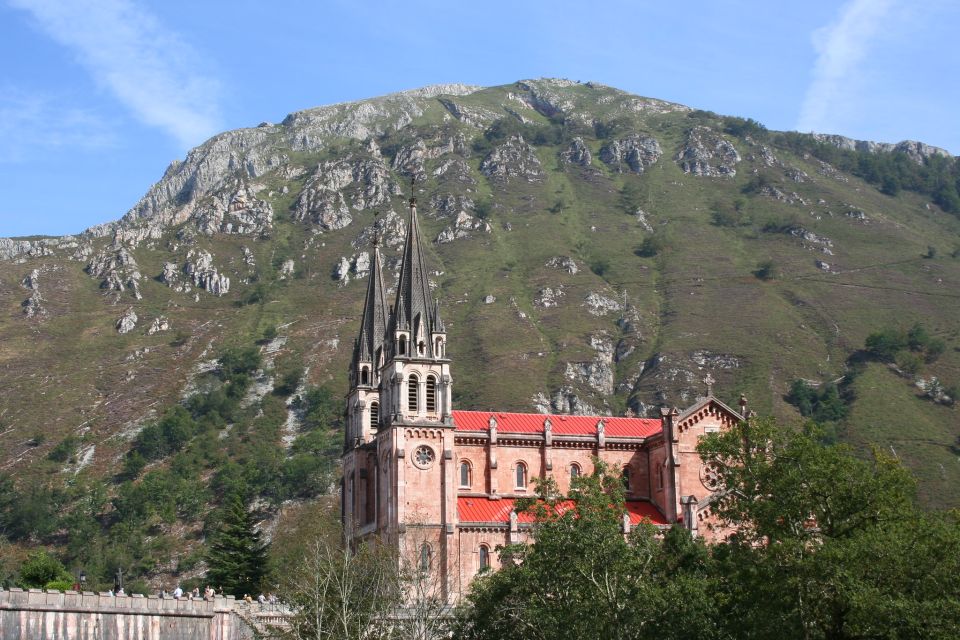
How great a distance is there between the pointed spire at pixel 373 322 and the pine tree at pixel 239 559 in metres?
15.0

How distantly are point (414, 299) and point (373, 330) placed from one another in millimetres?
10986

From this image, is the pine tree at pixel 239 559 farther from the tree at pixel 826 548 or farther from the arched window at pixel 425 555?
the tree at pixel 826 548

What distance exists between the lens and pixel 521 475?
263 feet

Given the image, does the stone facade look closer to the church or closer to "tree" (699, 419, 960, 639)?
the church

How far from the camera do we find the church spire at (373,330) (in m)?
87.6

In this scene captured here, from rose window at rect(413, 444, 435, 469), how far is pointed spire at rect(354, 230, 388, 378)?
44.0 ft

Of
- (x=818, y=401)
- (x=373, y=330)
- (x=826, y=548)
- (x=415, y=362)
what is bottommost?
(x=826, y=548)

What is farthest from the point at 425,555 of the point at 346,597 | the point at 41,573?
the point at 41,573

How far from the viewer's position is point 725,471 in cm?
5428

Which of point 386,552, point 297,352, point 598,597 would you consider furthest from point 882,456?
point 297,352

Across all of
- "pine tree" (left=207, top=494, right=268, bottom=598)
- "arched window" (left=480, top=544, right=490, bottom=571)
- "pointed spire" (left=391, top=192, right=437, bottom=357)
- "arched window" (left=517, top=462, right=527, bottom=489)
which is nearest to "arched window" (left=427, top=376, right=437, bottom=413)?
"pointed spire" (left=391, top=192, right=437, bottom=357)

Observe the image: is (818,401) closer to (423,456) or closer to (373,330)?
(373,330)

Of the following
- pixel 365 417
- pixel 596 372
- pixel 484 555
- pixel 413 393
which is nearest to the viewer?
pixel 484 555

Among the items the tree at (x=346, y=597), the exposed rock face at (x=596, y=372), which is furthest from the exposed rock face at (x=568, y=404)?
the tree at (x=346, y=597)
